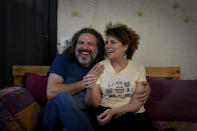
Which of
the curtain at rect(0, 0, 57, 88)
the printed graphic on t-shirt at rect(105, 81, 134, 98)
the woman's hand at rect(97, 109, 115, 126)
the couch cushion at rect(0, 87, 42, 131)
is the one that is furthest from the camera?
the curtain at rect(0, 0, 57, 88)

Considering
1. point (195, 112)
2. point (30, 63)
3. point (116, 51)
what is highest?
point (116, 51)

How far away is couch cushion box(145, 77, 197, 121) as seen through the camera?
5.08 feet

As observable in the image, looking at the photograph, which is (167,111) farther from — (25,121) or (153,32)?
(25,121)

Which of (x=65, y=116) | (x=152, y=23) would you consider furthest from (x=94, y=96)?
(x=152, y=23)

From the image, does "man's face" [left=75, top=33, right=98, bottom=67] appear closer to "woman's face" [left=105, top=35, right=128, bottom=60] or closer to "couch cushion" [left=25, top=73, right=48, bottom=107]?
"woman's face" [left=105, top=35, right=128, bottom=60]

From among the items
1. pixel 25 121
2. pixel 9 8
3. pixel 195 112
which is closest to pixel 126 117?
pixel 25 121

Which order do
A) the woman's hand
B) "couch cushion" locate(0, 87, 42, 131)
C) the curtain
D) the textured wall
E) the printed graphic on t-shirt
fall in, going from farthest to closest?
the textured wall, the curtain, the printed graphic on t-shirt, the woman's hand, "couch cushion" locate(0, 87, 42, 131)

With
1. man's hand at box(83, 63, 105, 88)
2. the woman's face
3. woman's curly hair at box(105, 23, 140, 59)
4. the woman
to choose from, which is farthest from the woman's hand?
woman's curly hair at box(105, 23, 140, 59)

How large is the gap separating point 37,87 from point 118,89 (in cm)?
75

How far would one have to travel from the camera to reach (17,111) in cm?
109

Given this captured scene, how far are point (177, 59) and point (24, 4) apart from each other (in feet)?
5.98

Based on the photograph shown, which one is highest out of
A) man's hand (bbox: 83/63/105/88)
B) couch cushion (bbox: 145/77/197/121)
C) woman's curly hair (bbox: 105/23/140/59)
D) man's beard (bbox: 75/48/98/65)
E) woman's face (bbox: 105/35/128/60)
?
woman's curly hair (bbox: 105/23/140/59)

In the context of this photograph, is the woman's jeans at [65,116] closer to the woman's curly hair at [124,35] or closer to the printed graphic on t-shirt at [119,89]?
the printed graphic on t-shirt at [119,89]

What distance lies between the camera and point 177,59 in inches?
83.5
